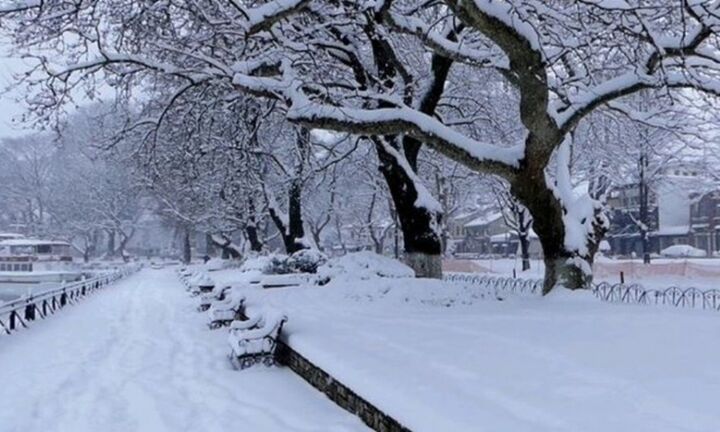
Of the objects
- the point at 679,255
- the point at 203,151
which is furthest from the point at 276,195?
the point at 679,255

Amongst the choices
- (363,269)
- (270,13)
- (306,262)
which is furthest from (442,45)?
(306,262)

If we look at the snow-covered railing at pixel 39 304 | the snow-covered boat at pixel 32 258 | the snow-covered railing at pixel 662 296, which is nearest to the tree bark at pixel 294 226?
the snow-covered railing at pixel 39 304

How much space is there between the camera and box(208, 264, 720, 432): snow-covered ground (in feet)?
16.9

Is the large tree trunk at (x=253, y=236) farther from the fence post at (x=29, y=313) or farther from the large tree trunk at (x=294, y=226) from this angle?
the fence post at (x=29, y=313)

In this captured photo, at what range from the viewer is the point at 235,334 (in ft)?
37.4

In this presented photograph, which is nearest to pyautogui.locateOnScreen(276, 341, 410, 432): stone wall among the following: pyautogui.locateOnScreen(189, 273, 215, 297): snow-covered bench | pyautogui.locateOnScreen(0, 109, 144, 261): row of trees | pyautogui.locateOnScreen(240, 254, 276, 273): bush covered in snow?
pyautogui.locateOnScreen(240, 254, 276, 273): bush covered in snow

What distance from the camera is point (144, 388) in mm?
9406

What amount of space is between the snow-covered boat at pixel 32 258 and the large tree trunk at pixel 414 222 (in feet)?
121

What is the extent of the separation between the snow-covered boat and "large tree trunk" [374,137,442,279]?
121 ft

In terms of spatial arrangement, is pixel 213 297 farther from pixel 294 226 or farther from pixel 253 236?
pixel 253 236

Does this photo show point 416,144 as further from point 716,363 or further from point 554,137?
point 716,363

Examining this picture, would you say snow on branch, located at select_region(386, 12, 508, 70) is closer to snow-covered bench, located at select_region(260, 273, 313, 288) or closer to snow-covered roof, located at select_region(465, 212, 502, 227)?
snow-covered bench, located at select_region(260, 273, 313, 288)

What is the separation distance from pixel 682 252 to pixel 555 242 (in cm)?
4510

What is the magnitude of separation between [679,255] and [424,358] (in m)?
49.5
